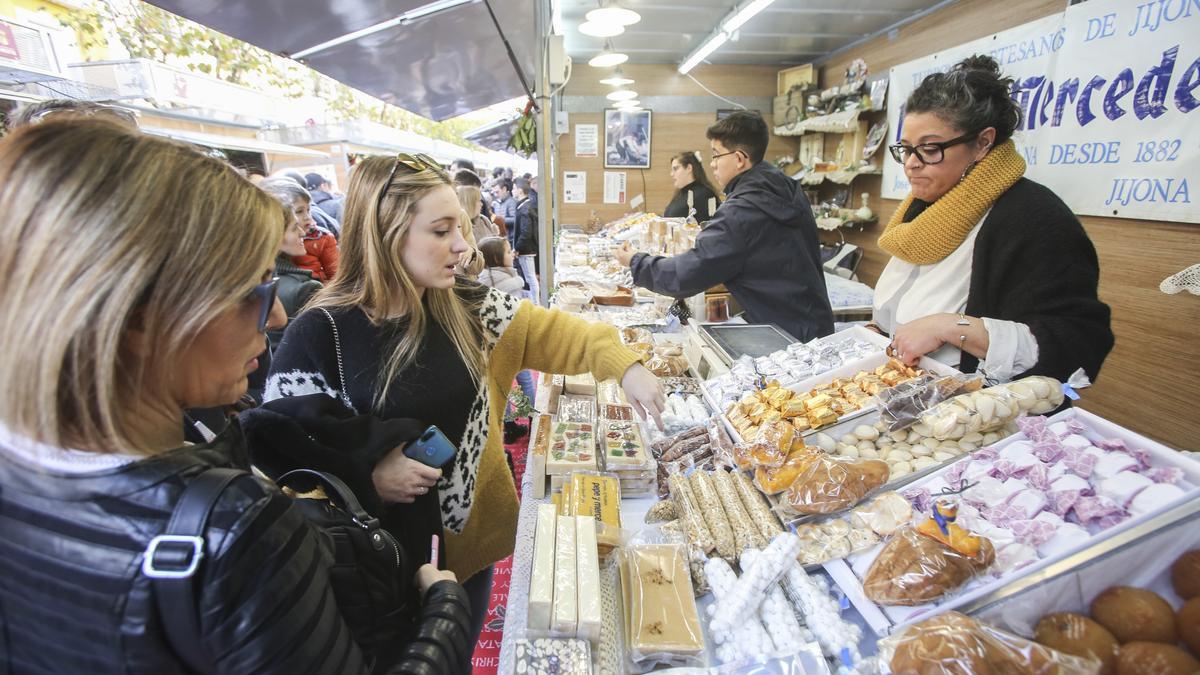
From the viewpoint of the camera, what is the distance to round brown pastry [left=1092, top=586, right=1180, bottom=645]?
0.81m

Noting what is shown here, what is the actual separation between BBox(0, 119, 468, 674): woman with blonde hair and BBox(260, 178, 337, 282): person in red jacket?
356 cm

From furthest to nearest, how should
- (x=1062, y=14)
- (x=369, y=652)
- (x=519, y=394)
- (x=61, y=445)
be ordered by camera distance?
(x=519, y=394) → (x=1062, y=14) → (x=369, y=652) → (x=61, y=445)

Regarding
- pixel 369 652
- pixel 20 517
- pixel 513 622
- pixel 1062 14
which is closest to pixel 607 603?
pixel 513 622

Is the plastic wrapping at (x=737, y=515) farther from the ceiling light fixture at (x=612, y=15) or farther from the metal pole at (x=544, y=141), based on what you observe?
the ceiling light fixture at (x=612, y=15)

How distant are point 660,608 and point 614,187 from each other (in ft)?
23.5

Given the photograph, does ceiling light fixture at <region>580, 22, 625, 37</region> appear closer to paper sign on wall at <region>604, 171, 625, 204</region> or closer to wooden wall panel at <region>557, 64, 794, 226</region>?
wooden wall panel at <region>557, 64, 794, 226</region>

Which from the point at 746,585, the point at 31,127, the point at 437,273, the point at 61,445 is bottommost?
the point at 746,585

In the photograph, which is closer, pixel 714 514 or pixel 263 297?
pixel 263 297

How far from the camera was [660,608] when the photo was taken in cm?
109

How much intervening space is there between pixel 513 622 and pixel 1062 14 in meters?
4.73

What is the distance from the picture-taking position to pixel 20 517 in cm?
62

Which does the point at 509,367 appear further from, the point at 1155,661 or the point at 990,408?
the point at 1155,661

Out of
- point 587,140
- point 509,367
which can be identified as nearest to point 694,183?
point 587,140

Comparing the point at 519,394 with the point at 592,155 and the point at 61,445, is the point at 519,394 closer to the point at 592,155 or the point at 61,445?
the point at 61,445
